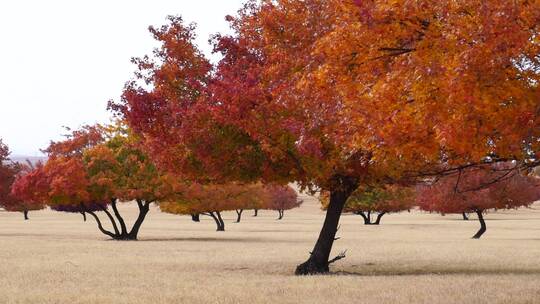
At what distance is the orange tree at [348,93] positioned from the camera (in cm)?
1365

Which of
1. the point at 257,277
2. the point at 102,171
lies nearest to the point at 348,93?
the point at 257,277

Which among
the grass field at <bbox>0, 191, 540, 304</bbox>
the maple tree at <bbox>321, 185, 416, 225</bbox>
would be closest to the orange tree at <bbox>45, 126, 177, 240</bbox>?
the grass field at <bbox>0, 191, 540, 304</bbox>

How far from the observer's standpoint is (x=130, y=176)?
60562 millimetres

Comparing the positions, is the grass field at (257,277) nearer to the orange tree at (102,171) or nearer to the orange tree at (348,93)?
the orange tree at (348,93)

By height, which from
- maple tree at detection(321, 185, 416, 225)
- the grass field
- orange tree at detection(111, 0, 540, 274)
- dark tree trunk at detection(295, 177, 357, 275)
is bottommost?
the grass field

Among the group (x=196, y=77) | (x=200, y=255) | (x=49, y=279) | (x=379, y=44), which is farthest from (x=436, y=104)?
A: (x=200, y=255)

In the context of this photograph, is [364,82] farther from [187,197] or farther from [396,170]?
[187,197]

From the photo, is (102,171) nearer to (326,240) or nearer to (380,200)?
(326,240)

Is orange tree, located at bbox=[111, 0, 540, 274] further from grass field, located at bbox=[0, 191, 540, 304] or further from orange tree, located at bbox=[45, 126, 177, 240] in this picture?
orange tree, located at bbox=[45, 126, 177, 240]

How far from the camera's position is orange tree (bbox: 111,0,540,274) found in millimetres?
13648

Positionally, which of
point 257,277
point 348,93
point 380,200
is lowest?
point 257,277

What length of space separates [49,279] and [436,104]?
697 inches

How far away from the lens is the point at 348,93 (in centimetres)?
1609

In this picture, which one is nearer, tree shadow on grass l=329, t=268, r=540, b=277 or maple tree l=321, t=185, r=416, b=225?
tree shadow on grass l=329, t=268, r=540, b=277
